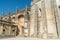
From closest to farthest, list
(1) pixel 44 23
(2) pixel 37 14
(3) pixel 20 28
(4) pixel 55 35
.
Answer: (4) pixel 55 35 < (1) pixel 44 23 < (2) pixel 37 14 < (3) pixel 20 28

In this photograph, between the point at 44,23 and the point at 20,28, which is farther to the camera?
the point at 20,28

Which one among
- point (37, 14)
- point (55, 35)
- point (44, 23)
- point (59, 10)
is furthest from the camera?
point (37, 14)

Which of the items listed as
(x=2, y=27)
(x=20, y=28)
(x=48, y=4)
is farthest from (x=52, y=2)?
(x=20, y=28)

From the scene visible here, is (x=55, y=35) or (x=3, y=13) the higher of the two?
Result: (x=3, y=13)

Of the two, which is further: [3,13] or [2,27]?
[3,13]

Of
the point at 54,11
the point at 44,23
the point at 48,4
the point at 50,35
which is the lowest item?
the point at 50,35

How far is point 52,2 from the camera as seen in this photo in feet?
41.6

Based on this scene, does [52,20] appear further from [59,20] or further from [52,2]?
[52,2]

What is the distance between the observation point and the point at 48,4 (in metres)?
12.7

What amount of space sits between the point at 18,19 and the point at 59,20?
1889 cm

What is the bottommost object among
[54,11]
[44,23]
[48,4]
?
[44,23]

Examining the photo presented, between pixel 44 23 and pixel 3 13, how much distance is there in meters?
29.4

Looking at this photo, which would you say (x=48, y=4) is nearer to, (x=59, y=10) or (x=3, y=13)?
(x=59, y=10)

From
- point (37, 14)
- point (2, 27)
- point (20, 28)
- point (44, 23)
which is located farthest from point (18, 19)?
point (44, 23)
